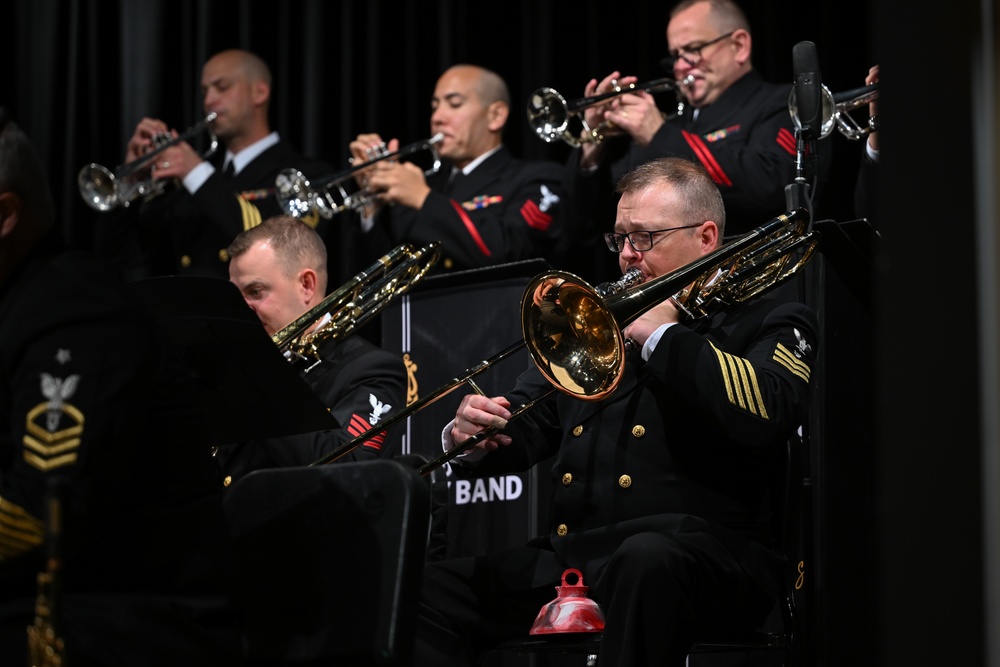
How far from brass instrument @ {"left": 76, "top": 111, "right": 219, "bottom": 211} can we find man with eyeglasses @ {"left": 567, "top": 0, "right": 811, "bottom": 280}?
2.06 metres

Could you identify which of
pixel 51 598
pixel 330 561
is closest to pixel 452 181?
pixel 330 561

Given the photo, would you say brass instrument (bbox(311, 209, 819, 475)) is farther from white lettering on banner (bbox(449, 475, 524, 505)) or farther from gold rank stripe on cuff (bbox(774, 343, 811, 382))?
white lettering on banner (bbox(449, 475, 524, 505))

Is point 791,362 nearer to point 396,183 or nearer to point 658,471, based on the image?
point 658,471

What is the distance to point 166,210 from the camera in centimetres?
606

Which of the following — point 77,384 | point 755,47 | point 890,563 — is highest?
point 755,47

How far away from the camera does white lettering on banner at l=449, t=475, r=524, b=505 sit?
4215 millimetres

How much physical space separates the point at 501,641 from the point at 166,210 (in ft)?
11.3

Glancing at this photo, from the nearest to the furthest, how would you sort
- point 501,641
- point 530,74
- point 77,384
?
point 77,384
point 501,641
point 530,74

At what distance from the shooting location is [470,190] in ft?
18.3

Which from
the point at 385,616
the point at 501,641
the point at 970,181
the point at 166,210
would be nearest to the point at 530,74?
the point at 166,210

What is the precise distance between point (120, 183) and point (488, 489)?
275cm

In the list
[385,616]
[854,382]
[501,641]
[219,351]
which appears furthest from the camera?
[854,382]

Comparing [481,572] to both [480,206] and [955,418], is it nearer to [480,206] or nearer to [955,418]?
[955,418]

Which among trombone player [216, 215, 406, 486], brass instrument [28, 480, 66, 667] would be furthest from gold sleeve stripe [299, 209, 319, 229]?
brass instrument [28, 480, 66, 667]
